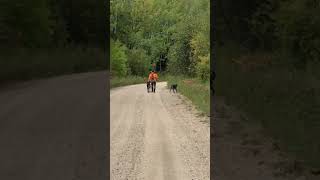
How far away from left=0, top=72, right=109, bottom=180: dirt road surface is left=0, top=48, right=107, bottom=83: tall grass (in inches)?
405

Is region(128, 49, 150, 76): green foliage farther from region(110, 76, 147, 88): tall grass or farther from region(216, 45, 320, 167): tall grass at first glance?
region(216, 45, 320, 167): tall grass

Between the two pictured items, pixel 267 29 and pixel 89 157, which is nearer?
pixel 89 157

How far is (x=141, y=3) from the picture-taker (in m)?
76.0

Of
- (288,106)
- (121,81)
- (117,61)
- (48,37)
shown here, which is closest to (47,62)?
(48,37)

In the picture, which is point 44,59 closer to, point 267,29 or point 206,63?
point 206,63

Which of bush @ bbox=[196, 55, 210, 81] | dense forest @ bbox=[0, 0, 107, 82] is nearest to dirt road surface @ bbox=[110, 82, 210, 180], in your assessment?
dense forest @ bbox=[0, 0, 107, 82]

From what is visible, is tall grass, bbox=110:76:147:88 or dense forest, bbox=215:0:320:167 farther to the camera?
tall grass, bbox=110:76:147:88

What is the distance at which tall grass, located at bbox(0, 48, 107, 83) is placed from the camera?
102ft

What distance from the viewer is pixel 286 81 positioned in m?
13.6

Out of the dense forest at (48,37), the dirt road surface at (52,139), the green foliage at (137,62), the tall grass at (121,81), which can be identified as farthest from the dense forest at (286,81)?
the green foliage at (137,62)

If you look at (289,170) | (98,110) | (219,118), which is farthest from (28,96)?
(289,170)

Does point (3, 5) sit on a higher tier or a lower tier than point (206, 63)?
higher

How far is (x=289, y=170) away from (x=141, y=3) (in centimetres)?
6837

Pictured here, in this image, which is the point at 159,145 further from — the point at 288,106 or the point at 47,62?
the point at 47,62
